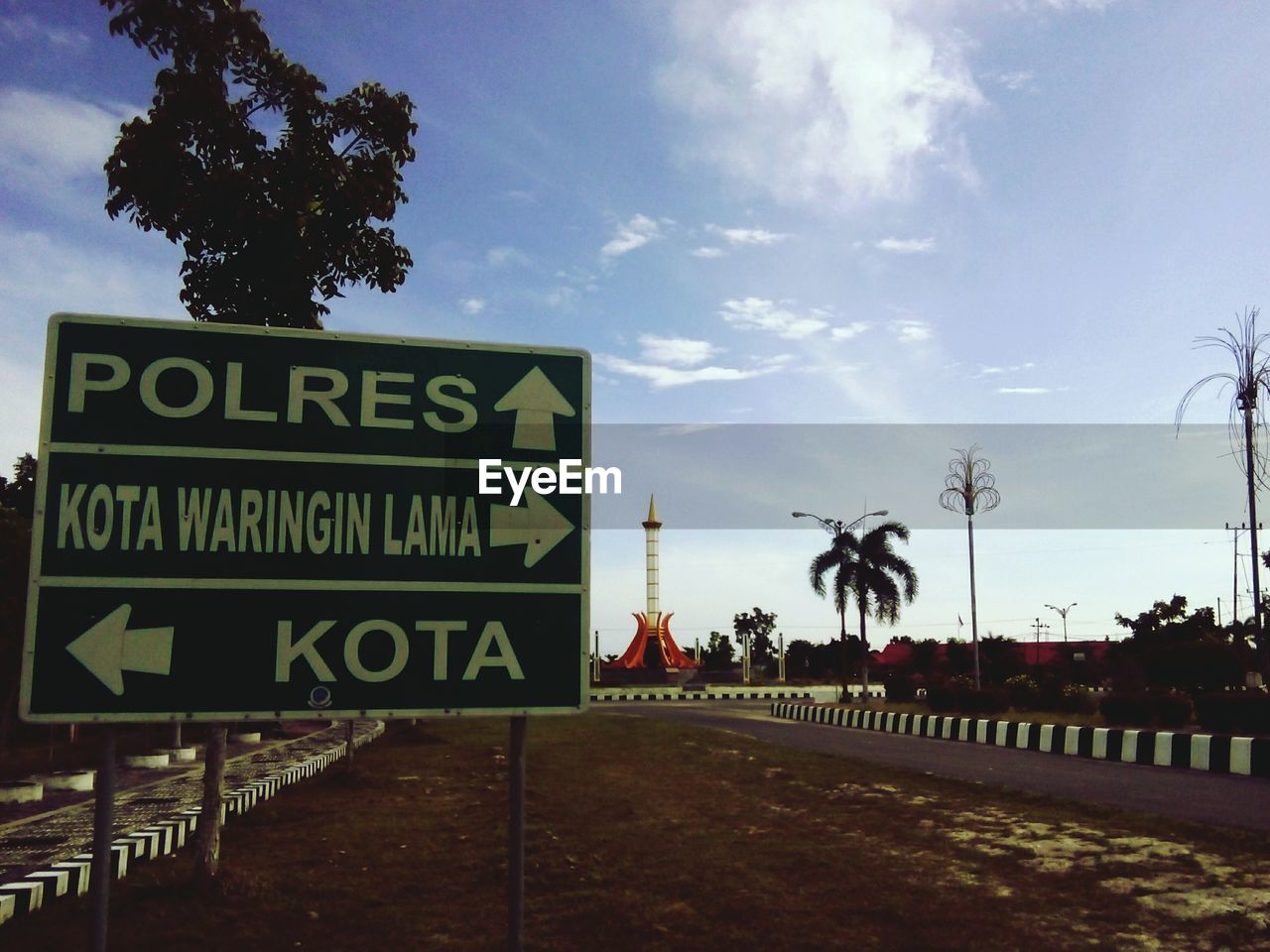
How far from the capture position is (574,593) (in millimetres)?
4086

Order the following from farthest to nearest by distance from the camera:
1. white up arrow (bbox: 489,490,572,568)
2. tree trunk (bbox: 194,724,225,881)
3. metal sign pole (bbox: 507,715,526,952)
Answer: tree trunk (bbox: 194,724,225,881), white up arrow (bbox: 489,490,572,568), metal sign pole (bbox: 507,715,526,952)

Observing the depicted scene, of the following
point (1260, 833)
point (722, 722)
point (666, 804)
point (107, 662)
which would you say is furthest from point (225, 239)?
point (722, 722)

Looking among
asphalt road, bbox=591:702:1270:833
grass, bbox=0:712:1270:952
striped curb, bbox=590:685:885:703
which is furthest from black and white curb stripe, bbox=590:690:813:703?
grass, bbox=0:712:1270:952

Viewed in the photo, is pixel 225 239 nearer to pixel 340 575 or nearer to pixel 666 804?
pixel 340 575

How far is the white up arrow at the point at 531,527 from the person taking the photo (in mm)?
4102

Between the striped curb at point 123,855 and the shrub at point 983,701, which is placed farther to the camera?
the shrub at point 983,701

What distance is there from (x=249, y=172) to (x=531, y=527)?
19.6ft

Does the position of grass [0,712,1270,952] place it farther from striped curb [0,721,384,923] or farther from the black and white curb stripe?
the black and white curb stripe

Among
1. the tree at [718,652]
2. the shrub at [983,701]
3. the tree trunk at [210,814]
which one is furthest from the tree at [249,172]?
the tree at [718,652]

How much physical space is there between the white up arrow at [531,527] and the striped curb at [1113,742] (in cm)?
1389

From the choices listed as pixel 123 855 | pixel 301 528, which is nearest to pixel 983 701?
pixel 123 855

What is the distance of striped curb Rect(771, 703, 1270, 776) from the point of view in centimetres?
1467

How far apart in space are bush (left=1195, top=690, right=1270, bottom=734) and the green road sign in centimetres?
1745

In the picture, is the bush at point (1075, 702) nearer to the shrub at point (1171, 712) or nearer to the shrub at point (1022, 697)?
the shrub at point (1022, 697)
